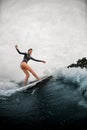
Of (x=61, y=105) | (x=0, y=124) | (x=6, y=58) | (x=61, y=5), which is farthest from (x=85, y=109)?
(x=61, y=5)

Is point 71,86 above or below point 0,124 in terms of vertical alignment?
above

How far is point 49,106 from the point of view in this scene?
10398mm

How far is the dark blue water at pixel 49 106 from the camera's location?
9797mm

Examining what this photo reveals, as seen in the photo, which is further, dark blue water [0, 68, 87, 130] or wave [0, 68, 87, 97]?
wave [0, 68, 87, 97]

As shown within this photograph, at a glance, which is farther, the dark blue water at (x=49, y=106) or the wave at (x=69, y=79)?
the wave at (x=69, y=79)

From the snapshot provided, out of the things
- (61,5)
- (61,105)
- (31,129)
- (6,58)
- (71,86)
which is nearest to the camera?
(31,129)

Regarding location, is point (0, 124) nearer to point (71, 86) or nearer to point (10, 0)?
point (71, 86)

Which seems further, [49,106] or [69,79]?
A: [69,79]

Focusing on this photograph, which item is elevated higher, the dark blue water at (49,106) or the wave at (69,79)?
the wave at (69,79)

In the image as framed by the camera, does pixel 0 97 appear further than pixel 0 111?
Yes

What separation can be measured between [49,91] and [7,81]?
93.0 inches

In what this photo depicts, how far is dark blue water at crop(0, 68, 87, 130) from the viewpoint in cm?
980

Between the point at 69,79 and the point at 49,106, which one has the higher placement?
the point at 69,79

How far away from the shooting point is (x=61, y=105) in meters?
10.4
